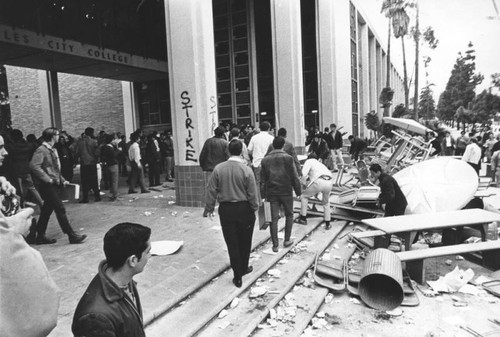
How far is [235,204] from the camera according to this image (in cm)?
484

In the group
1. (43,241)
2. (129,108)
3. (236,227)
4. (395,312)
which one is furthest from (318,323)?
(129,108)

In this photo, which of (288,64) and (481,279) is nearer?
(481,279)

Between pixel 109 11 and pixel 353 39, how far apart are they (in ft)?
56.8

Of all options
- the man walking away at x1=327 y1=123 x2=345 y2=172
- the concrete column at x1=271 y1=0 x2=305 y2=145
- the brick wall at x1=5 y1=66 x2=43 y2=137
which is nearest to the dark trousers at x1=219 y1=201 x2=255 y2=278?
the concrete column at x1=271 y1=0 x2=305 y2=145

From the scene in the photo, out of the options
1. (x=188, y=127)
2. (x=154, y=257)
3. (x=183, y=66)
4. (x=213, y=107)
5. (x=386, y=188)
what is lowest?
(x=154, y=257)

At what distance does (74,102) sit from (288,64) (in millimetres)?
18779

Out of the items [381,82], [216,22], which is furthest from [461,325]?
[381,82]

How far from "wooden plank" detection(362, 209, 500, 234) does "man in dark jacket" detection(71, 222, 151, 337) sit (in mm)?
4688

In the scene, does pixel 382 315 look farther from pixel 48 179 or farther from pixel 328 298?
pixel 48 179

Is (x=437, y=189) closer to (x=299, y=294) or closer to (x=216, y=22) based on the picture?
(x=299, y=294)

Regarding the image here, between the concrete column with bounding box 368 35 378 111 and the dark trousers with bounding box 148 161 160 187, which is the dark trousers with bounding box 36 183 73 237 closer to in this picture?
the dark trousers with bounding box 148 161 160 187

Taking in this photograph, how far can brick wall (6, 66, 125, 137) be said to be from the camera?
1017 inches

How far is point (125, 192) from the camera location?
1190 centimetres

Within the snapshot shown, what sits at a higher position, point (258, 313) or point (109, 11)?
point (109, 11)
